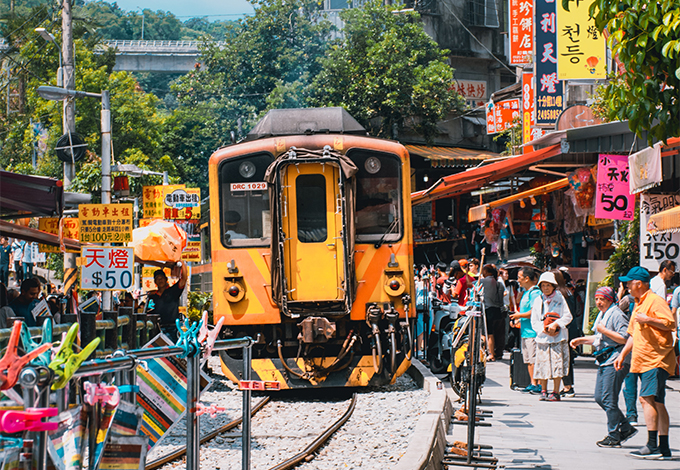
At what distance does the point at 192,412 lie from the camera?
161 inches

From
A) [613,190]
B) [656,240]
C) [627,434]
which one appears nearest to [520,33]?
[613,190]

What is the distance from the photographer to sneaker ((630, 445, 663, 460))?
24.7 ft

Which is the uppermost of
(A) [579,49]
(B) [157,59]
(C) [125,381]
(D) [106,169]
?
(B) [157,59]

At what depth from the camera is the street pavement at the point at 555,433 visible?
7441 mm

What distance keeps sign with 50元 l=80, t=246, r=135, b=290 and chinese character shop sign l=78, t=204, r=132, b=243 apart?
0.35m

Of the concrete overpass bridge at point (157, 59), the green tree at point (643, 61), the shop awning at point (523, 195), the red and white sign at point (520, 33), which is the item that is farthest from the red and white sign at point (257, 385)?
the concrete overpass bridge at point (157, 59)

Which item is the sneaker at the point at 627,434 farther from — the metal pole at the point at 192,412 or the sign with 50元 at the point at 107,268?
the sign with 50元 at the point at 107,268

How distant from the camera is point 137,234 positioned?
15211 mm

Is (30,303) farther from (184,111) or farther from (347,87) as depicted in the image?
(184,111)

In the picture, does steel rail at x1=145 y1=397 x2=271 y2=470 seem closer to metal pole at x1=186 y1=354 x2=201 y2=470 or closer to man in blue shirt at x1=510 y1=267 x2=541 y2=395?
metal pole at x1=186 y1=354 x2=201 y2=470

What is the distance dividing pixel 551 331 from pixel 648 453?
11.1ft

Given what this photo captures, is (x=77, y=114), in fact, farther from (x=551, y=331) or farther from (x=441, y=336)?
(x=551, y=331)

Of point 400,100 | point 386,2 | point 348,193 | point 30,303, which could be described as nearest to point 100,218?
point 30,303

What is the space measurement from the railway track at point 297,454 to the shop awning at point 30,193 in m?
3.58
